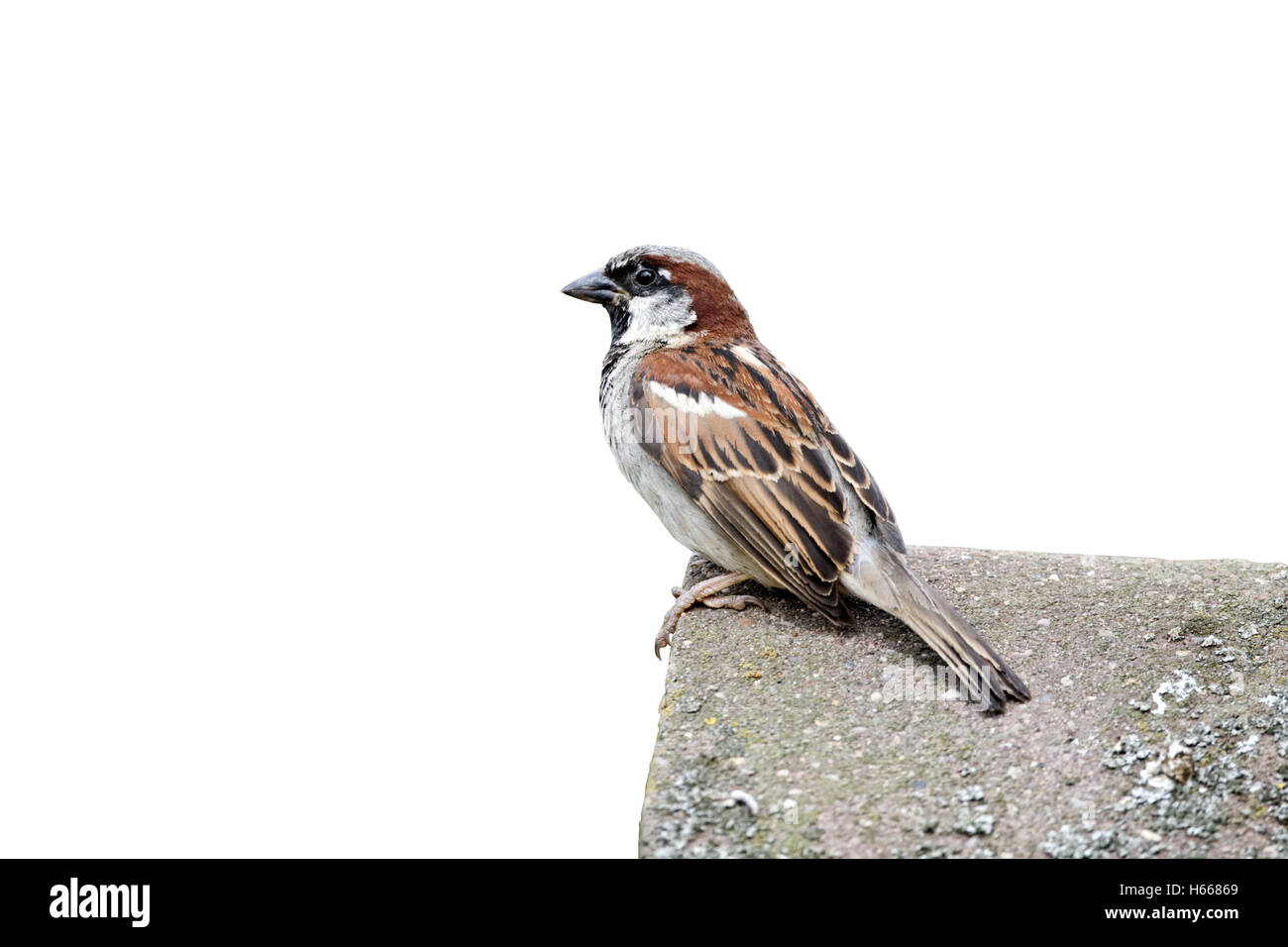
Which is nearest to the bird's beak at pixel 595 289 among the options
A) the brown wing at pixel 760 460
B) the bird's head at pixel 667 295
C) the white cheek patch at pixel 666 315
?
the bird's head at pixel 667 295

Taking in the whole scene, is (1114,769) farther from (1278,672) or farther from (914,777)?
(1278,672)

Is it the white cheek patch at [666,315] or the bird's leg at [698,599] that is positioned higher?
the white cheek patch at [666,315]

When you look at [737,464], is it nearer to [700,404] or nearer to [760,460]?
[760,460]

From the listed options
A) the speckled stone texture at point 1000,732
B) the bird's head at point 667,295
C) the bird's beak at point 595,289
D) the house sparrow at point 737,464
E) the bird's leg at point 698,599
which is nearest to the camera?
the speckled stone texture at point 1000,732

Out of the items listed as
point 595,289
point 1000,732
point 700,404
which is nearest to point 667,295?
point 595,289

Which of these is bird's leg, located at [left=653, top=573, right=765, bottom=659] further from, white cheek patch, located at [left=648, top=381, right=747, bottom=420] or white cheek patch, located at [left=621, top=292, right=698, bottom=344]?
white cheek patch, located at [left=621, top=292, right=698, bottom=344]

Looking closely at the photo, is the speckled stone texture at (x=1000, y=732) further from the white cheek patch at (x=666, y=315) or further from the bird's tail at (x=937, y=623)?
the white cheek patch at (x=666, y=315)

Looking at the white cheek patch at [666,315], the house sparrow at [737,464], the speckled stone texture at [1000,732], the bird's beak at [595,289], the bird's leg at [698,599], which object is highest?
the bird's beak at [595,289]

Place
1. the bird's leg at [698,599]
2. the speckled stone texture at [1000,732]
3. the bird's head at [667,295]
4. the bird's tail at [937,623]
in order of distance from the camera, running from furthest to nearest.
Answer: the bird's head at [667,295] → the bird's leg at [698,599] → the bird's tail at [937,623] → the speckled stone texture at [1000,732]
